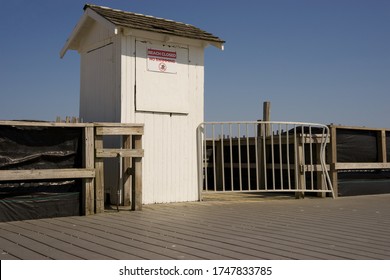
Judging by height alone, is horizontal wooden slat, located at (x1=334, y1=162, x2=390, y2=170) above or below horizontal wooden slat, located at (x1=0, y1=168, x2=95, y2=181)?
below

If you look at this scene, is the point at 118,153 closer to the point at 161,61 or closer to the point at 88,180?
the point at 88,180

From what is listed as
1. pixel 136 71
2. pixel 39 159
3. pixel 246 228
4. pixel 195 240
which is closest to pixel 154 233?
pixel 195 240

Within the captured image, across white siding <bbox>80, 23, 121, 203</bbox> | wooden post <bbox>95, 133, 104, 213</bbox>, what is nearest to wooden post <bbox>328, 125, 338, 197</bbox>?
white siding <bbox>80, 23, 121, 203</bbox>

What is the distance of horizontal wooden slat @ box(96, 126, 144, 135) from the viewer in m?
7.12

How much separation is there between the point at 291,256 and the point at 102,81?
5774 mm

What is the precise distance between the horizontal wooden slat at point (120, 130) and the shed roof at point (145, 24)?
1.86m

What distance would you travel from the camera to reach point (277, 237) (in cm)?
505

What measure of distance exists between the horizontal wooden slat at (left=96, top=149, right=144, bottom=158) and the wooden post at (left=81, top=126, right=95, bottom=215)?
0.39 feet

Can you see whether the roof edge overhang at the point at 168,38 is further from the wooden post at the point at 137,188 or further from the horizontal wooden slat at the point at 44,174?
the horizontal wooden slat at the point at 44,174

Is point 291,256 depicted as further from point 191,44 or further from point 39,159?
point 191,44

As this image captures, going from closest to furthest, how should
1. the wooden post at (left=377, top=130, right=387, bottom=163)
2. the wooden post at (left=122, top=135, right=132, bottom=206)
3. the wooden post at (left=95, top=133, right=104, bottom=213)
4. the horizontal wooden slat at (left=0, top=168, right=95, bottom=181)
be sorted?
the horizontal wooden slat at (left=0, top=168, right=95, bottom=181) < the wooden post at (left=95, top=133, right=104, bottom=213) < the wooden post at (left=122, top=135, right=132, bottom=206) < the wooden post at (left=377, top=130, right=387, bottom=163)

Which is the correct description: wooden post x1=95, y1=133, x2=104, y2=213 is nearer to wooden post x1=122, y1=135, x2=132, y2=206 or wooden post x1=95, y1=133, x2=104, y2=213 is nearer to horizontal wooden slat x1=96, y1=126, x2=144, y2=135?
horizontal wooden slat x1=96, y1=126, x2=144, y2=135

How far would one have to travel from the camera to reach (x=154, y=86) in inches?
331

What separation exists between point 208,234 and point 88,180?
8.15ft
